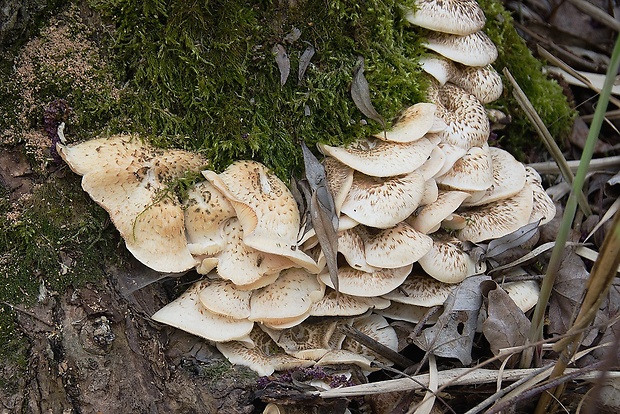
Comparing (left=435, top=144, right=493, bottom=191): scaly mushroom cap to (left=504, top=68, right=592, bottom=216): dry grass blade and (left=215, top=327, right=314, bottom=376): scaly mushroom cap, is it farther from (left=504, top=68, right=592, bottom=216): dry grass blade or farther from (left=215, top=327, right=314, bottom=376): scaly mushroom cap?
(left=215, top=327, right=314, bottom=376): scaly mushroom cap

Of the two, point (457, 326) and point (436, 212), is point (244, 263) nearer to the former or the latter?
point (436, 212)

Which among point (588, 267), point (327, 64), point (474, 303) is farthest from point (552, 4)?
point (474, 303)

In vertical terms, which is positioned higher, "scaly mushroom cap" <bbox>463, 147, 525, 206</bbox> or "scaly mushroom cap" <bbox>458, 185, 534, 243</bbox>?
"scaly mushroom cap" <bbox>463, 147, 525, 206</bbox>

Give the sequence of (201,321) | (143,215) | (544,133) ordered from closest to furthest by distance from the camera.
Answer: (143,215) < (201,321) < (544,133)

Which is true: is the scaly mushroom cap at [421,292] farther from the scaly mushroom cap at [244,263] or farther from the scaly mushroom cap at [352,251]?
the scaly mushroom cap at [244,263]

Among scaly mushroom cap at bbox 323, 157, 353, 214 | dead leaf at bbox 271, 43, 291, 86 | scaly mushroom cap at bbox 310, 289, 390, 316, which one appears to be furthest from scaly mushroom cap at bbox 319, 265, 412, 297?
dead leaf at bbox 271, 43, 291, 86

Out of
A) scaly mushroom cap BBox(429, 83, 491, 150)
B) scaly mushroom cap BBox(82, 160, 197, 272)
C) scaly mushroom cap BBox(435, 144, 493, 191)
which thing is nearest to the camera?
scaly mushroom cap BBox(82, 160, 197, 272)

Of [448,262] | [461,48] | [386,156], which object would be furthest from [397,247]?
[461,48]
